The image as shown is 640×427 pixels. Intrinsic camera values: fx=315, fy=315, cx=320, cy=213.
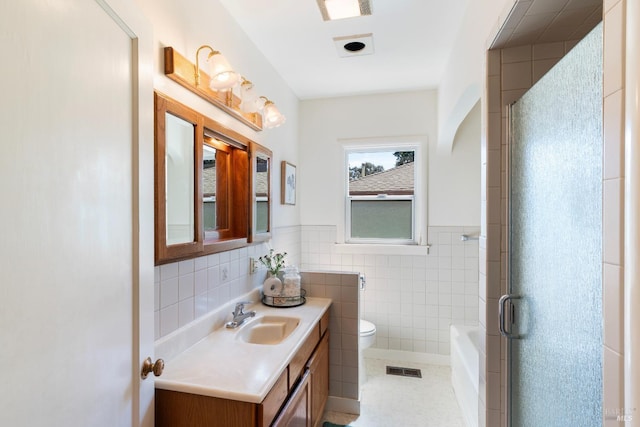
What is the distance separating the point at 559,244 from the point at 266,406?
1.12 m

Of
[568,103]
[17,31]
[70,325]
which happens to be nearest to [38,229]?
[70,325]

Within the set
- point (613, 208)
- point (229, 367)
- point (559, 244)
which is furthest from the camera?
point (229, 367)

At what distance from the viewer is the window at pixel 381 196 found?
123 inches

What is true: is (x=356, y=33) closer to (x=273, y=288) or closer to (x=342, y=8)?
(x=342, y=8)

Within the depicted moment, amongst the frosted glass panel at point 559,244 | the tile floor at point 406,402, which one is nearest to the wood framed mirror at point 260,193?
the tile floor at point 406,402

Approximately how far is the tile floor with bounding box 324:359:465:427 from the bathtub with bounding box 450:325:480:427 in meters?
Result: 0.10

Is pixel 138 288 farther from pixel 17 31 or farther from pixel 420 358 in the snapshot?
pixel 420 358

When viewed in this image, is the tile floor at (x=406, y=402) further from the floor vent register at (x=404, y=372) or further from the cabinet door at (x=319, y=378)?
the cabinet door at (x=319, y=378)

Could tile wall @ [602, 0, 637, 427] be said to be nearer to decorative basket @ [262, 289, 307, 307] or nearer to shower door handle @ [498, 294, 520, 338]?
shower door handle @ [498, 294, 520, 338]

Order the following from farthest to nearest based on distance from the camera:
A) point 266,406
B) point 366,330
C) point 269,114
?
point 366,330
point 269,114
point 266,406

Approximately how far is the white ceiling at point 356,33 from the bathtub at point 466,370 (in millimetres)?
2162

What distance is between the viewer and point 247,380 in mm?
1160

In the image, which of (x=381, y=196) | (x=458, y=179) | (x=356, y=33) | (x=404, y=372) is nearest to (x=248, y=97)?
(x=356, y=33)

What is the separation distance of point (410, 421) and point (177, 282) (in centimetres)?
177
